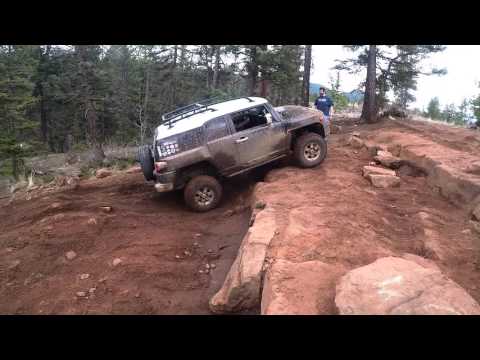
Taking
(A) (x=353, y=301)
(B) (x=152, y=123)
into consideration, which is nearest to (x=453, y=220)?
(A) (x=353, y=301)

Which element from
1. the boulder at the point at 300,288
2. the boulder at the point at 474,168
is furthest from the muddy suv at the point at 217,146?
the boulder at the point at 300,288

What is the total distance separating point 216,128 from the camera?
7.82 meters

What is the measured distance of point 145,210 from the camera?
8.27m

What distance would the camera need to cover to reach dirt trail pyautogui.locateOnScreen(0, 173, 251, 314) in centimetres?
503

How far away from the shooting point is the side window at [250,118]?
8.04 metres

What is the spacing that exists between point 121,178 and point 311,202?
6547 mm

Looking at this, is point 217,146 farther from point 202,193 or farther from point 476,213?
point 476,213

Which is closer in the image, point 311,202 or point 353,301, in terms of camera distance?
point 353,301

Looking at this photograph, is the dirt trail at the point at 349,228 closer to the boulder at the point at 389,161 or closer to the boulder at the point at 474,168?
the boulder at the point at 389,161
